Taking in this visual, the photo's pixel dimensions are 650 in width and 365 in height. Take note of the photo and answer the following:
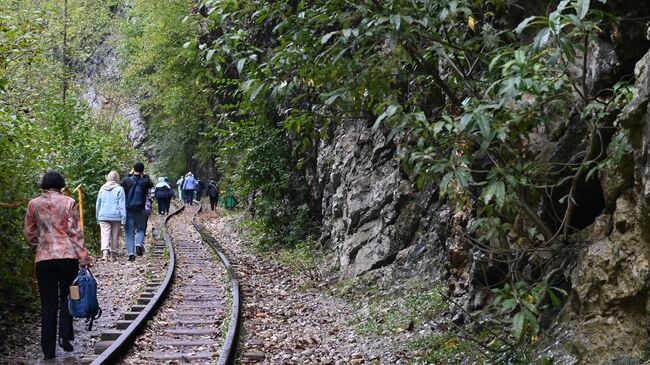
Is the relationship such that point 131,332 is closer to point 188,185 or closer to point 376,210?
point 376,210

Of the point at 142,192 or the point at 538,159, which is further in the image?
the point at 142,192

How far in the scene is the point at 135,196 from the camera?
15672mm

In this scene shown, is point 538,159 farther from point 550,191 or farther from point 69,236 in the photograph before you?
point 69,236

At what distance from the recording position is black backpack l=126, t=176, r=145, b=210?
51.1 feet

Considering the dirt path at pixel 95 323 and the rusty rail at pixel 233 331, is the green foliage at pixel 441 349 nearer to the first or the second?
the rusty rail at pixel 233 331

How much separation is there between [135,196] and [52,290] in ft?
28.1

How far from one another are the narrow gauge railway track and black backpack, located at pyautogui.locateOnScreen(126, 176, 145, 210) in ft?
4.68

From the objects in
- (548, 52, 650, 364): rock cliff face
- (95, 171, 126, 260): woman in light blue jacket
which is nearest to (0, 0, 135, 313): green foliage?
Answer: (95, 171, 126, 260): woman in light blue jacket

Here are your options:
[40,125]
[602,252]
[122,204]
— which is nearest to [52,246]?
[602,252]

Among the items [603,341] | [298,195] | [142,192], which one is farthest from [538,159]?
[298,195]

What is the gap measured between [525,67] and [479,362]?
10.8 ft

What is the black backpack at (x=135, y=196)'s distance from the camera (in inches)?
613

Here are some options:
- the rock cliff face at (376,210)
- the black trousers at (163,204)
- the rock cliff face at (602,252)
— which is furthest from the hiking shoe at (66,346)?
the black trousers at (163,204)

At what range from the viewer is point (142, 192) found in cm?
1572
